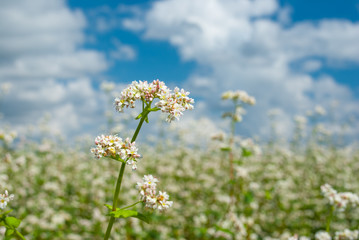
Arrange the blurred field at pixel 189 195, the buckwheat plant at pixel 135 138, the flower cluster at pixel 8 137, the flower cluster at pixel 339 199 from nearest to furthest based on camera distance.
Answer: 1. the buckwheat plant at pixel 135 138
2. the flower cluster at pixel 339 199
3. the flower cluster at pixel 8 137
4. the blurred field at pixel 189 195

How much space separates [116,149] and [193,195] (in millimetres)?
9653

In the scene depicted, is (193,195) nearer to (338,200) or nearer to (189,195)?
(189,195)

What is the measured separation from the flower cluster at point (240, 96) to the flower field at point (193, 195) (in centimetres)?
35

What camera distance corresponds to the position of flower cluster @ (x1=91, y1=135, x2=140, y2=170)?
2.65m

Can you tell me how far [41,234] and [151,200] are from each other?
22.6 feet

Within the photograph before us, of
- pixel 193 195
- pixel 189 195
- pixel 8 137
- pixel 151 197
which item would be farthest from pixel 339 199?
pixel 193 195

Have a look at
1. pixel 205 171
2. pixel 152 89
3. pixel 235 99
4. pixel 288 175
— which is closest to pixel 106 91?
pixel 205 171

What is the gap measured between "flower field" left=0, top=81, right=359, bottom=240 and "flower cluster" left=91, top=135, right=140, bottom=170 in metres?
3.00

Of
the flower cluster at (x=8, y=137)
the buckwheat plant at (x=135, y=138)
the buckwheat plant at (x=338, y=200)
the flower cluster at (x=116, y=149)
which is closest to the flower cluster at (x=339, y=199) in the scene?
the buckwheat plant at (x=338, y=200)

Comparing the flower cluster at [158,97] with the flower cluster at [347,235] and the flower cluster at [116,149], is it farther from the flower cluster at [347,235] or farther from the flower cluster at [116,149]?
the flower cluster at [347,235]

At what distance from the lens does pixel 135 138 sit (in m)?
2.70

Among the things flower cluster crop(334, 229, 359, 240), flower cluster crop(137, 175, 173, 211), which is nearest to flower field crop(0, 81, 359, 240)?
flower cluster crop(334, 229, 359, 240)

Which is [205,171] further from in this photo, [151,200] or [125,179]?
[151,200]

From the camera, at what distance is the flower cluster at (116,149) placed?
8.71ft
